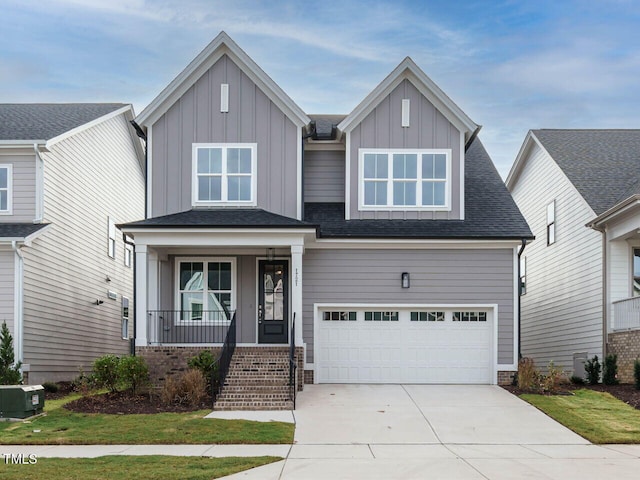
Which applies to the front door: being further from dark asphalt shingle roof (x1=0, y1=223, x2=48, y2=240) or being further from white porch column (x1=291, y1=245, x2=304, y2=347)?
dark asphalt shingle roof (x1=0, y1=223, x2=48, y2=240)

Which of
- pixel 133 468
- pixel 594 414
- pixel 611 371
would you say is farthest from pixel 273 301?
pixel 133 468

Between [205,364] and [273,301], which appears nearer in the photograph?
[205,364]

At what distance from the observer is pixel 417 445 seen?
13805mm

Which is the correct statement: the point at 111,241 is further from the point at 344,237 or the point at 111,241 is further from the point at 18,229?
the point at 344,237

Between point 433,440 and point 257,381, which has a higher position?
point 257,381

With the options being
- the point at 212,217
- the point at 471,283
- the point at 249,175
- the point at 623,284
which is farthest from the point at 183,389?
the point at 623,284

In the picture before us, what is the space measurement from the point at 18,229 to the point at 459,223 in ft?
38.3

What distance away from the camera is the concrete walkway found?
36.8 ft

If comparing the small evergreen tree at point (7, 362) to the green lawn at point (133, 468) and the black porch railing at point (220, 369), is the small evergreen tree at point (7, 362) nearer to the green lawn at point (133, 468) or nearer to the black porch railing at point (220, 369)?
the black porch railing at point (220, 369)

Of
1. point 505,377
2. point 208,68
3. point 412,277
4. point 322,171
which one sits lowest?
point 505,377

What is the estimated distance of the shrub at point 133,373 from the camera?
17531 millimetres

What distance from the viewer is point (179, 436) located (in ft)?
45.4

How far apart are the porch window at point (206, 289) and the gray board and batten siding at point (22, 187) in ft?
14.2

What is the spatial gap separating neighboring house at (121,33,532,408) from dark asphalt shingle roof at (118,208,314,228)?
0.11 meters
